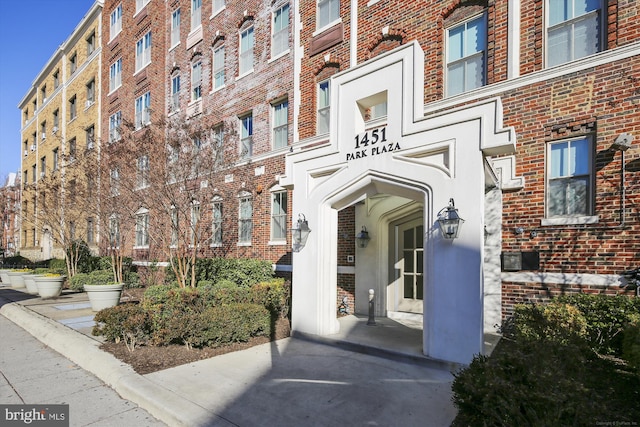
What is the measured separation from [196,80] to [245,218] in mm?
7593

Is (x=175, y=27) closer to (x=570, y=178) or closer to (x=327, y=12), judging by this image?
(x=327, y=12)

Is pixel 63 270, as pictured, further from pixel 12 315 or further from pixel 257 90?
pixel 257 90

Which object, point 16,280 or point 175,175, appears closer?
point 175,175

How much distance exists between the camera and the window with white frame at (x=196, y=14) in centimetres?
1752

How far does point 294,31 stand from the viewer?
13.1m

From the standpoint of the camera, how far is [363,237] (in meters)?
10.2

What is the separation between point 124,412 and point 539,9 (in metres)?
10.5

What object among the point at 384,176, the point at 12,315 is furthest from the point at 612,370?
the point at 12,315

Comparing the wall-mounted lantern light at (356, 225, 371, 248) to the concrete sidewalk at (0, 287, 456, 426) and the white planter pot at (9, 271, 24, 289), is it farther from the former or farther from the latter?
the white planter pot at (9, 271, 24, 289)

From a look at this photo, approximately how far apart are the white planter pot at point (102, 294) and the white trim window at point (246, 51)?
366 inches

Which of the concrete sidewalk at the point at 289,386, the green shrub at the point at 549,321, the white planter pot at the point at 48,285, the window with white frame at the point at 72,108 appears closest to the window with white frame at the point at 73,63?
the window with white frame at the point at 72,108

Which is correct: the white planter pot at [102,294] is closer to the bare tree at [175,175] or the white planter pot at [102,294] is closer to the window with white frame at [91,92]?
the bare tree at [175,175]

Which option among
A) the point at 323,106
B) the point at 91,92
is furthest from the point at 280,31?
the point at 91,92

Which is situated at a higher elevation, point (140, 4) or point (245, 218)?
point (140, 4)
